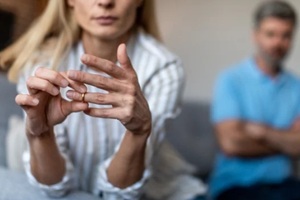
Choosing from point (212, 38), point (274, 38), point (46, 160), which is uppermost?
point (46, 160)

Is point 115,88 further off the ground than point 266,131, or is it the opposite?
point 115,88

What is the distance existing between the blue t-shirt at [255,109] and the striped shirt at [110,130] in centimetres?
43

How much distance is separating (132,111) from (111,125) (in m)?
0.13

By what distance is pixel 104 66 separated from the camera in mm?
590

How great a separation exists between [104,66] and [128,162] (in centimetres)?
18

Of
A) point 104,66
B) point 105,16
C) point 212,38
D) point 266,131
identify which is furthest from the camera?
point 212,38

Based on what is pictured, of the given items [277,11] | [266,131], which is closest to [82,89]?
[266,131]

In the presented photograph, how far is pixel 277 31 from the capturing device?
1351 mm

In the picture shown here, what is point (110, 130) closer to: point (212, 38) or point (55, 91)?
point (55, 91)

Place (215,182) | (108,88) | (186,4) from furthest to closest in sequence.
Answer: (186,4) → (215,182) → (108,88)

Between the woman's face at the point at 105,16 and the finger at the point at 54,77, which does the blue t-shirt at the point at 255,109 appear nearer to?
the woman's face at the point at 105,16

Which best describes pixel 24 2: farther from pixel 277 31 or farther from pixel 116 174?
pixel 277 31

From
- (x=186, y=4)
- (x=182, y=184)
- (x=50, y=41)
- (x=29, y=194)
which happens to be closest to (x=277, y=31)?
(x=186, y=4)

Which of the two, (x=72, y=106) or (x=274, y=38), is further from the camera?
(x=274, y=38)
